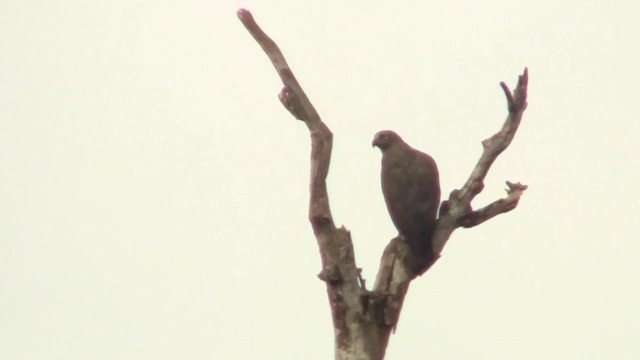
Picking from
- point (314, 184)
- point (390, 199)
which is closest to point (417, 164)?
point (390, 199)

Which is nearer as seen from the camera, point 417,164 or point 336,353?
point 336,353

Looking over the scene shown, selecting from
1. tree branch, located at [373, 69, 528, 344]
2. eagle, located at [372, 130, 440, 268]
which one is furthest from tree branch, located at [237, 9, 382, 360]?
eagle, located at [372, 130, 440, 268]

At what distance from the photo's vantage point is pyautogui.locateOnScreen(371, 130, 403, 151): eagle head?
→ 13071 mm

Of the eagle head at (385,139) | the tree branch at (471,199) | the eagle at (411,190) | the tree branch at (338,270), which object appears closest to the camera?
the tree branch at (338,270)

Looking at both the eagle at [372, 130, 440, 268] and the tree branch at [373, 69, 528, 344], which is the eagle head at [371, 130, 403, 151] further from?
the tree branch at [373, 69, 528, 344]

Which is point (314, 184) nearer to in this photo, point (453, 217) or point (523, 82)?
point (453, 217)

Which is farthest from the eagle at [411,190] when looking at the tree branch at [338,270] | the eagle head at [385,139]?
the tree branch at [338,270]

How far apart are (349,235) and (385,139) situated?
11.2 ft

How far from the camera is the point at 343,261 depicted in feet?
32.4

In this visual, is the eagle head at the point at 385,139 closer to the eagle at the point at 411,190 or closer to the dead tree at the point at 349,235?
the eagle at the point at 411,190

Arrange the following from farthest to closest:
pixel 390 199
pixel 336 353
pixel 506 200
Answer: pixel 390 199, pixel 506 200, pixel 336 353

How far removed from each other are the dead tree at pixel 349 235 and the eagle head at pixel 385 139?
7.40 ft

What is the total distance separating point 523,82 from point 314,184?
7.49 feet

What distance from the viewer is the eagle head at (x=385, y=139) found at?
1307 centimetres
